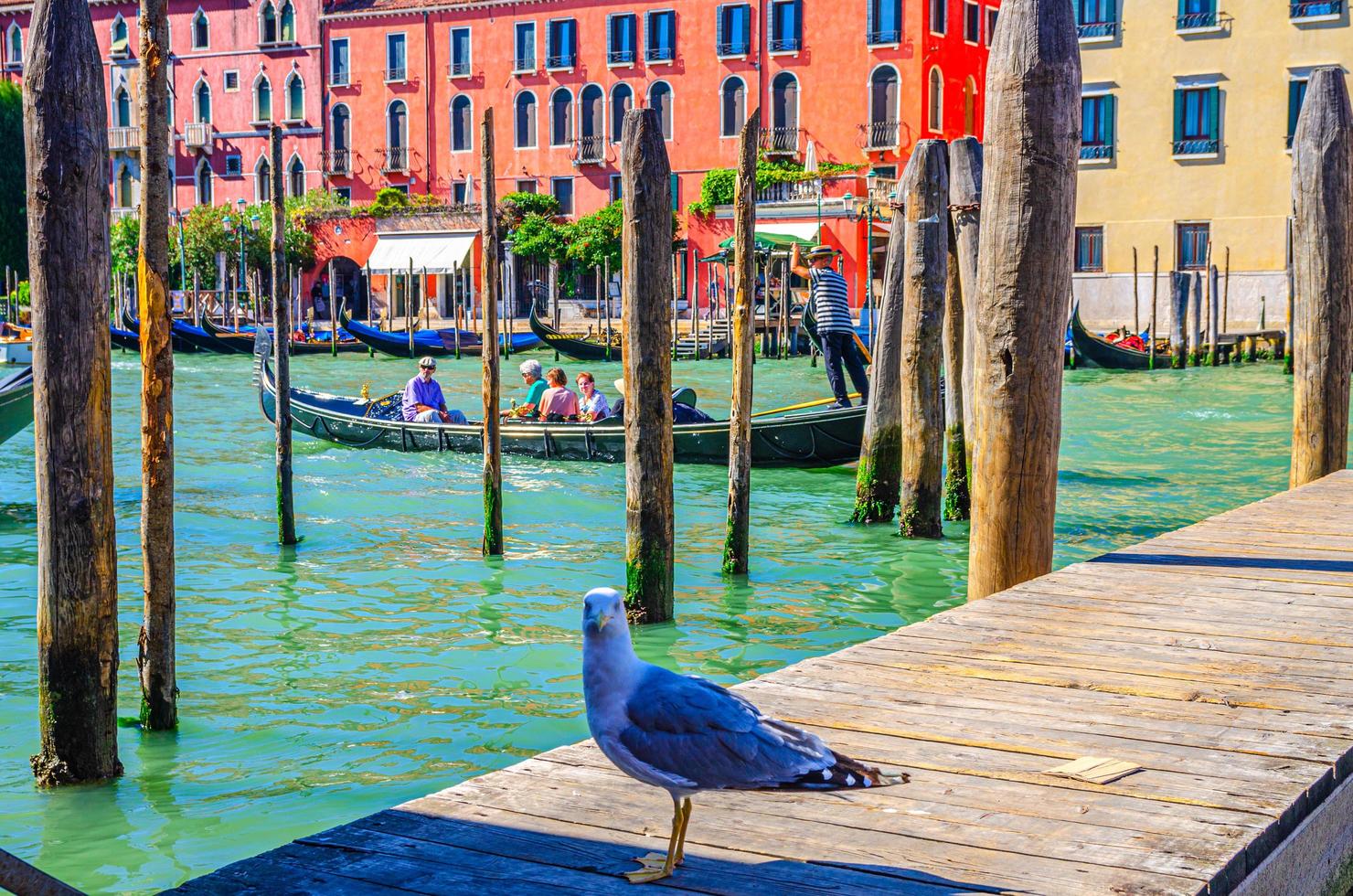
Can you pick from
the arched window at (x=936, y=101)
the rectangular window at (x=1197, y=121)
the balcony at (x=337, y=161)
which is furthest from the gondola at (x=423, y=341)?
the rectangular window at (x=1197, y=121)

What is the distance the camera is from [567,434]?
12.8 metres

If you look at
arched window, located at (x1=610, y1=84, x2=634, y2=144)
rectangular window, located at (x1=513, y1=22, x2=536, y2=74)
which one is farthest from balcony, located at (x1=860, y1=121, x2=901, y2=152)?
rectangular window, located at (x1=513, y1=22, x2=536, y2=74)

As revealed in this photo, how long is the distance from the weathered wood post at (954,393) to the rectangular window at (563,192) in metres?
25.2

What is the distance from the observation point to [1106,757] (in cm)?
302

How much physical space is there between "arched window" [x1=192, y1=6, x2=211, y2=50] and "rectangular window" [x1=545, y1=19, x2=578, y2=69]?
9555 millimetres

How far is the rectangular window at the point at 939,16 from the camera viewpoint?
29719mm

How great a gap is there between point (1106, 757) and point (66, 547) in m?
2.80

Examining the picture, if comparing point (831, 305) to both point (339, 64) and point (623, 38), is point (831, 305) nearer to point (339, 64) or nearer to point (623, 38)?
point (623, 38)

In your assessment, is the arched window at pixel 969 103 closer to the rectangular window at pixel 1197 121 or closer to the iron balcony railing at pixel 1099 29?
the iron balcony railing at pixel 1099 29

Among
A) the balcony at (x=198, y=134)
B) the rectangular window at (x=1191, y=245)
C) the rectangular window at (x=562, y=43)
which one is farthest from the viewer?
the balcony at (x=198, y=134)

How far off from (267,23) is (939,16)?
53.8 ft

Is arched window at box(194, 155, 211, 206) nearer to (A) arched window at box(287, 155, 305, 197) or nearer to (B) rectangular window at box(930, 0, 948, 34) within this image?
(A) arched window at box(287, 155, 305, 197)

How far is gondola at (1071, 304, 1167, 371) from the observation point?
Result: 2319 centimetres

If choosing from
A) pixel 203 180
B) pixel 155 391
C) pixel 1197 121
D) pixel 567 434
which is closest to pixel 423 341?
pixel 203 180
